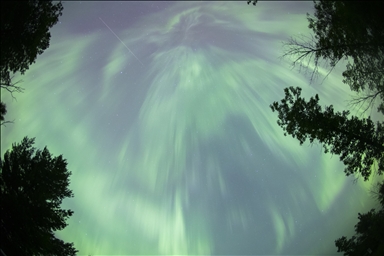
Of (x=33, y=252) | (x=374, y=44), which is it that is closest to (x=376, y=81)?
(x=374, y=44)

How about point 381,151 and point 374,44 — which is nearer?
point 374,44

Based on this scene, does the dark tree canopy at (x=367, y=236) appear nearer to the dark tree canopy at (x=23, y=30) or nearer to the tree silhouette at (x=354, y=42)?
the tree silhouette at (x=354, y=42)

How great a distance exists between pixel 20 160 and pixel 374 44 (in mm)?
13685

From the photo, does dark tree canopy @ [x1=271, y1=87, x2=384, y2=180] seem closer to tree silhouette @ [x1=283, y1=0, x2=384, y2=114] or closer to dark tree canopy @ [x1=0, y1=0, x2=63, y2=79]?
tree silhouette @ [x1=283, y1=0, x2=384, y2=114]

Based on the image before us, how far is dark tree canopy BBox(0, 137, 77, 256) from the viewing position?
26.3 ft

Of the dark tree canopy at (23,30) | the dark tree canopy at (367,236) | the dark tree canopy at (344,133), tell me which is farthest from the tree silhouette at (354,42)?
the dark tree canopy at (23,30)

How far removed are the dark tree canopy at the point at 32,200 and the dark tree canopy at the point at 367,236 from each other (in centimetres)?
1413

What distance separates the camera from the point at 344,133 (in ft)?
27.1

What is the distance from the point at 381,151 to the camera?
8.03 m

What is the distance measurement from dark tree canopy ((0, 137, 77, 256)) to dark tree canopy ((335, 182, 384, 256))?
1413 centimetres

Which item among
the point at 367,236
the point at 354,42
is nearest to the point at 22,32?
the point at 354,42

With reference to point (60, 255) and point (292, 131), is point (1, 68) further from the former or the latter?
point (292, 131)

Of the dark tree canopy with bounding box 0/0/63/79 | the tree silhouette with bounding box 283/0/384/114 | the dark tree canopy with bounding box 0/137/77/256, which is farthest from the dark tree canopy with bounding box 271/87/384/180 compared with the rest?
the dark tree canopy with bounding box 0/137/77/256

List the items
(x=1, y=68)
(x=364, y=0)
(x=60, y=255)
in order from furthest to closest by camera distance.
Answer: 1. (x=60, y=255)
2. (x=1, y=68)
3. (x=364, y=0)
